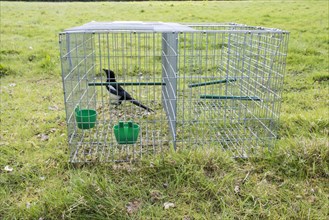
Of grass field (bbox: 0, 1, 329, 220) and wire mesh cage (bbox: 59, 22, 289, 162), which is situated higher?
wire mesh cage (bbox: 59, 22, 289, 162)

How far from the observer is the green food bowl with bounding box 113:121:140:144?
395cm

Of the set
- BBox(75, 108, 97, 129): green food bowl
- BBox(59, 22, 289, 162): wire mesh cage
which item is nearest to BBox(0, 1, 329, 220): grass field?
BBox(59, 22, 289, 162): wire mesh cage

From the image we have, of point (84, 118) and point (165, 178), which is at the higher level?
point (84, 118)

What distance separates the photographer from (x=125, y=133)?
13.0 feet

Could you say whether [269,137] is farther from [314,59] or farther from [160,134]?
[314,59]

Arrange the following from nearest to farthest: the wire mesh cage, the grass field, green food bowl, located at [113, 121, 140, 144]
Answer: the grass field
the wire mesh cage
green food bowl, located at [113, 121, 140, 144]

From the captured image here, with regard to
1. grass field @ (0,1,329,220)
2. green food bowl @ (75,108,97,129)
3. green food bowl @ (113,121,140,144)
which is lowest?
grass field @ (0,1,329,220)

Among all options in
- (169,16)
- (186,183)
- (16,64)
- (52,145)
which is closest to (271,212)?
(186,183)

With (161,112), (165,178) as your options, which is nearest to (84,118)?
(161,112)

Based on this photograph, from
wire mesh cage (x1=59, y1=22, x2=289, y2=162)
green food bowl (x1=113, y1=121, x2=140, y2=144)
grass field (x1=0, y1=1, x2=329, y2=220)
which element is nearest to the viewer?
grass field (x1=0, y1=1, x2=329, y2=220)

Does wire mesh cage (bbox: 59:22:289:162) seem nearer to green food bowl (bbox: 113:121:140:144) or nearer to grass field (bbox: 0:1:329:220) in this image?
green food bowl (bbox: 113:121:140:144)

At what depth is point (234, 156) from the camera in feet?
13.2

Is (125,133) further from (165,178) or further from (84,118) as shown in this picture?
(165,178)

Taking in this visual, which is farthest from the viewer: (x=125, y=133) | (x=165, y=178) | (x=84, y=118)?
(x=84, y=118)
